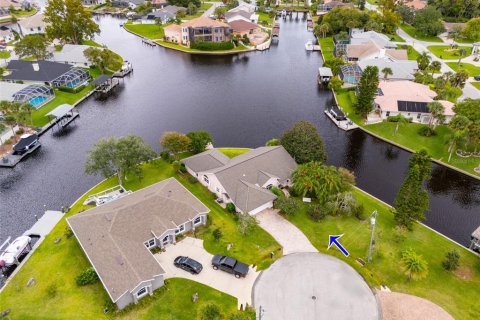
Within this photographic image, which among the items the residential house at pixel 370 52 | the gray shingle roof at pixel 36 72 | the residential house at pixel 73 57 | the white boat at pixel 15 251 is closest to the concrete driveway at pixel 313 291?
the white boat at pixel 15 251

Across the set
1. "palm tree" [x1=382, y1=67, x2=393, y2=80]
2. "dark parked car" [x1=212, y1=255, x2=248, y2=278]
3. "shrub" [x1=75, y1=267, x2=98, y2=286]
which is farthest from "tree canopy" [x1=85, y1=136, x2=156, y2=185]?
"palm tree" [x1=382, y1=67, x2=393, y2=80]

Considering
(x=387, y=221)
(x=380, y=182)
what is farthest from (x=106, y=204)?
(x=380, y=182)

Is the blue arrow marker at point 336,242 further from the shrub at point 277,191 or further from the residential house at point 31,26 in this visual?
the residential house at point 31,26

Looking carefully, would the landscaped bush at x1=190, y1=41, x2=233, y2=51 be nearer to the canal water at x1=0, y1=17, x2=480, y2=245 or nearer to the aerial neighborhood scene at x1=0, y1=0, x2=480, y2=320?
the canal water at x1=0, y1=17, x2=480, y2=245

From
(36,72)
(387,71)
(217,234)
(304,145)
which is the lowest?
(217,234)

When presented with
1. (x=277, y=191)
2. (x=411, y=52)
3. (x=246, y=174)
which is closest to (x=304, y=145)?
(x=277, y=191)

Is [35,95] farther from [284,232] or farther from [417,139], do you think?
[417,139]

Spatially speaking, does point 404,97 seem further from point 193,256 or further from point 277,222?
point 193,256
